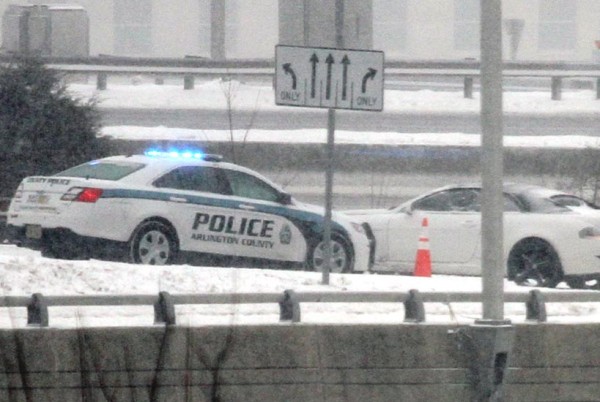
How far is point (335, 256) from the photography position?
669 inches

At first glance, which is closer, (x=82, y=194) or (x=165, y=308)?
(x=165, y=308)

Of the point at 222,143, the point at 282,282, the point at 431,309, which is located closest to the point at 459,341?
the point at 431,309

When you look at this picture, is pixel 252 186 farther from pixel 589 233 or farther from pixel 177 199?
Result: pixel 589 233

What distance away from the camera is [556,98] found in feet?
93.7

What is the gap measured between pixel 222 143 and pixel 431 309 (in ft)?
39.1

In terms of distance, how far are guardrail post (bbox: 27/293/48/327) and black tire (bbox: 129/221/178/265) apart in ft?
20.2

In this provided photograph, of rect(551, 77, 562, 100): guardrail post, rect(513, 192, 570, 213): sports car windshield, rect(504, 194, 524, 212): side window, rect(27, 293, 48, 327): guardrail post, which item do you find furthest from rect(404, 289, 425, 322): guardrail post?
rect(551, 77, 562, 100): guardrail post

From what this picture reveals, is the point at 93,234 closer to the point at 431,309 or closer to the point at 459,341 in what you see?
the point at 431,309

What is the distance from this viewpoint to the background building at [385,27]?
42781 millimetres

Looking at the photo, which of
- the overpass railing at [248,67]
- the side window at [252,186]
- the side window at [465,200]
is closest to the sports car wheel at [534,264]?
the side window at [465,200]

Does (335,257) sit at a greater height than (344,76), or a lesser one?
lesser

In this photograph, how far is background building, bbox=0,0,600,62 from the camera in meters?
42.8

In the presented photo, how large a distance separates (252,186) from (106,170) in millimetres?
1542

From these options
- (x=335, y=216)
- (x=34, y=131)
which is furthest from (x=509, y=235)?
(x=34, y=131)
